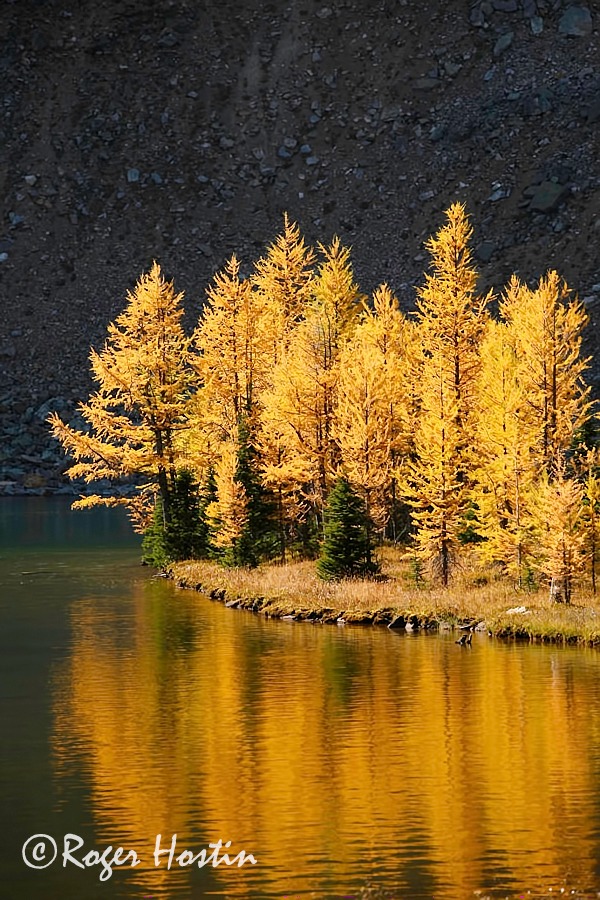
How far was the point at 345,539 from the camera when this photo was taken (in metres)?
50.4

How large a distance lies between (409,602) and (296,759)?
18359 millimetres

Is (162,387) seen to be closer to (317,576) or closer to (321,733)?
(317,576)

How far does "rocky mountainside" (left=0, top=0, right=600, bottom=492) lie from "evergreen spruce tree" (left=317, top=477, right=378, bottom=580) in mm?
69311

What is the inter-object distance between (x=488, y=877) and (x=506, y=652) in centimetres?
1904

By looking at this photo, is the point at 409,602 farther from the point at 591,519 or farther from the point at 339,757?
the point at 339,757

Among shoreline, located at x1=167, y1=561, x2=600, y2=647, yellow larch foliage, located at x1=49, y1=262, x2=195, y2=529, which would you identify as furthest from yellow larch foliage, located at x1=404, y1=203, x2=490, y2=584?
yellow larch foliage, located at x1=49, y1=262, x2=195, y2=529

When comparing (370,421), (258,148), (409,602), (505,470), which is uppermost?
(258,148)

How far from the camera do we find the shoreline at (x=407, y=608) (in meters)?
42.0

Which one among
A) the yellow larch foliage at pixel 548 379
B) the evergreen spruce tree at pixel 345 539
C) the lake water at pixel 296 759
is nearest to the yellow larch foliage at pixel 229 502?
the evergreen spruce tree at pixel 345 539

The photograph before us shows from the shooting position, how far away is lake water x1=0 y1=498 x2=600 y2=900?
21.7 meters

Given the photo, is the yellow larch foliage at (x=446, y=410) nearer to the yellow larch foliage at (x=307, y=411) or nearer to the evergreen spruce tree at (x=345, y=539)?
the evergreen spruce tree at (x=345, y=539)

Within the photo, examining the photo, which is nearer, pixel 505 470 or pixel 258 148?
pixel 505 470

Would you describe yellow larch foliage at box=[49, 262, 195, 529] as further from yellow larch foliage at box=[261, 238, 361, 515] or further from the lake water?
the lake water
